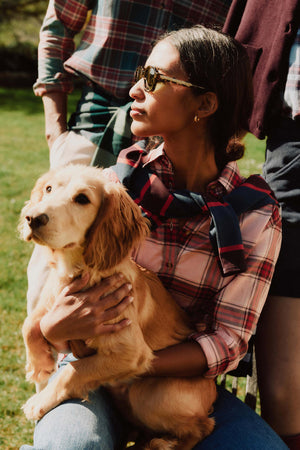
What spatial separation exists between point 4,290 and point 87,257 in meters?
2.98

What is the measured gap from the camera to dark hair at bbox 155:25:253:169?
2.29 meters

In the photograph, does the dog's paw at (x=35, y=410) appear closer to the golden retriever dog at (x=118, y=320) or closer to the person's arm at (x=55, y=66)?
the golden retriever dog at (x=118, y=320)

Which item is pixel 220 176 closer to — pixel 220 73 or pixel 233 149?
pixel 233 149

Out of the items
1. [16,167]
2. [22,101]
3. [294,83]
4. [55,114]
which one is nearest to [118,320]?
[294,83]

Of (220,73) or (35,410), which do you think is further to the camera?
(220,73)

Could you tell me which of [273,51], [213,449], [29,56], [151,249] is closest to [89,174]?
[151,249]

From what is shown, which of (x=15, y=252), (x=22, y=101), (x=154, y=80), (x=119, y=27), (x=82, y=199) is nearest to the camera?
(x=82, y=199)

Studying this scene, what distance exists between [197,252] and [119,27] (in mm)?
1501

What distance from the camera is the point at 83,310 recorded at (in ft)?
7.27

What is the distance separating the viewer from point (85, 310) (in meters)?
2.21

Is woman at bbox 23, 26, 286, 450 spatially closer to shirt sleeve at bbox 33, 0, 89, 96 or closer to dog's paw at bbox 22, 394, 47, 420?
dog's paw at bbox 22, 394, 47, 420

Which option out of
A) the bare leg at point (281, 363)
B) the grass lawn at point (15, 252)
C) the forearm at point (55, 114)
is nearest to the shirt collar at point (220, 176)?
the bare leg at point (281, 363)

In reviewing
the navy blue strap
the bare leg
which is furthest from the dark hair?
the bare leg

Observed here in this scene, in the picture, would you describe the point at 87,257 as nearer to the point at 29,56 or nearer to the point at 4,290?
the point at 4,290
